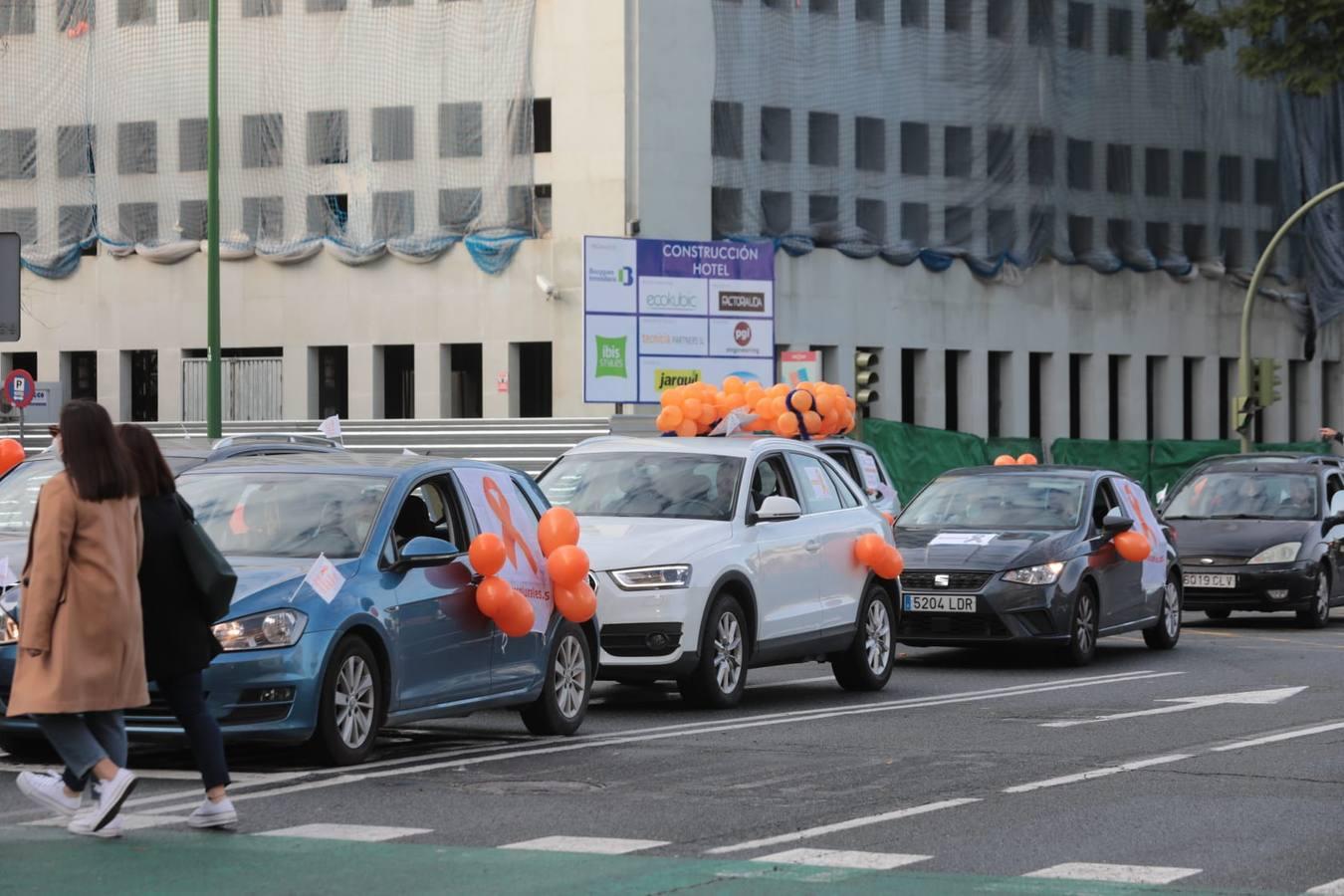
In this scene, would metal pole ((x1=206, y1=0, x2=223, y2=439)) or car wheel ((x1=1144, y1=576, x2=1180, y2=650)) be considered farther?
metal pole ((x1=206, y1=0, x2=223, y2=439))

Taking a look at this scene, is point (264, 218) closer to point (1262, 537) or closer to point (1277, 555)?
point (1262, 537)

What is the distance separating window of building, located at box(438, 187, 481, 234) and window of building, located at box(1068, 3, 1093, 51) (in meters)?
16.9

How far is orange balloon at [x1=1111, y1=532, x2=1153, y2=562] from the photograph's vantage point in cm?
1956

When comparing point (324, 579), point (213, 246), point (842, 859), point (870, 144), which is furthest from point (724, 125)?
point (842, 859)

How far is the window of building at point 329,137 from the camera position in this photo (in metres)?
56.1

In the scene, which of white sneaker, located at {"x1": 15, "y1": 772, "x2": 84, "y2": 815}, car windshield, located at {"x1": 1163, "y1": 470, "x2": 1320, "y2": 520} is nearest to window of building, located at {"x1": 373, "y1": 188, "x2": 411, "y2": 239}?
car windshield, located at {"x1": 1163, "y1": 470, "x2": 1320, "y2": 520}

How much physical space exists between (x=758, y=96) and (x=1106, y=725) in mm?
42455

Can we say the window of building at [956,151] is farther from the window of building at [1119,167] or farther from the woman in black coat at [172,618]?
the woman in black coat at [172,618]

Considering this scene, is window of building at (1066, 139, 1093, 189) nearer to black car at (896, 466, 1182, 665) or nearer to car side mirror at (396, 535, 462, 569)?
black car at (896, 466, 1182, 665)

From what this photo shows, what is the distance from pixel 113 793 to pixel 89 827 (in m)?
0.19

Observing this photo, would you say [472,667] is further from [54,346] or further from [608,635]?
[54,346]

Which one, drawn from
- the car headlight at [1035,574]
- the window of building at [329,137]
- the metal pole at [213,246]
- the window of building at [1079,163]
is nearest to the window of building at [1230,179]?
the window of building at [1079,163]

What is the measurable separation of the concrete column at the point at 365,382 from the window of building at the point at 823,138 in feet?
36.7

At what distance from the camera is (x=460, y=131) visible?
5516 centimetres
